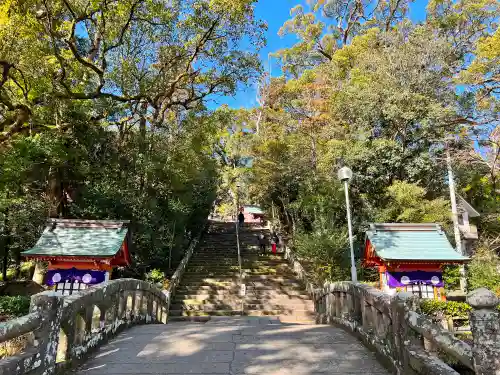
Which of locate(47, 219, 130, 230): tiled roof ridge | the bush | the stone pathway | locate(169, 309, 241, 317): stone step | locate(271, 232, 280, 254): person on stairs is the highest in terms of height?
locate(47, 219, 130, 230): tiled roof ridge

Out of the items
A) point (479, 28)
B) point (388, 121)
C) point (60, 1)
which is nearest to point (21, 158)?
point (60, 1)

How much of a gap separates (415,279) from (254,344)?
8.19 m

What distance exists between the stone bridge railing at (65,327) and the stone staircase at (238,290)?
5.70 metres

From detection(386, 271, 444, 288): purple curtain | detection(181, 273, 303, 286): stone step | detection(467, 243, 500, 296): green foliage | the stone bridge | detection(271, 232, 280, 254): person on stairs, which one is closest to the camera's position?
the stone bridge

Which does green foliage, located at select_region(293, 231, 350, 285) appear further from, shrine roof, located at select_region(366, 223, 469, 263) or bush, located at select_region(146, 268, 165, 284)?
bush, located at select_region(146, 268, 165, 284)

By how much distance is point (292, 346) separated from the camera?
15.8 ft

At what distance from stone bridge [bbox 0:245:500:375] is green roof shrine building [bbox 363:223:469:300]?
5.38 meters

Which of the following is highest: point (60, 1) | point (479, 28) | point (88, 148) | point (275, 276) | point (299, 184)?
point (479, 28)

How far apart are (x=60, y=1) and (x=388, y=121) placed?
13898 millimetres

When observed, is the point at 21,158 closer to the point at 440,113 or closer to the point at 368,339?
the point at 368,339

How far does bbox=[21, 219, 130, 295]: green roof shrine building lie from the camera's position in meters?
10.6

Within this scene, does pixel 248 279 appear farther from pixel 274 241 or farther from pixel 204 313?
pixel 274 241

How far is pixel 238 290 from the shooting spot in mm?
14289

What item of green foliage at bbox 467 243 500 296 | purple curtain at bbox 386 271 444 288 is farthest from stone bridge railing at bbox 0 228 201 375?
green foliage at bbox 467 243 500 296
